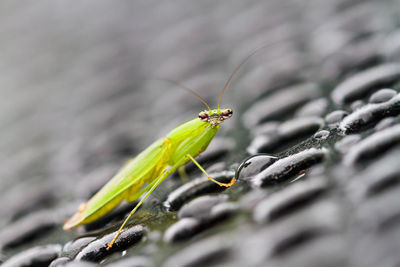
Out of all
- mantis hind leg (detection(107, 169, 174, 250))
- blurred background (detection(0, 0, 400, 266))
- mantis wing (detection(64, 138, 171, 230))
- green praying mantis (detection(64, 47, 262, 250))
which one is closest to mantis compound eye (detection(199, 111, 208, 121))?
green praying mantis (detection(64, 47, 262, 250))

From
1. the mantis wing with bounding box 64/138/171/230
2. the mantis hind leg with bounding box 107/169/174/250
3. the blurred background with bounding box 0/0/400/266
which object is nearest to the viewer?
the mantis hind leg with bounding box 107/169/174/250

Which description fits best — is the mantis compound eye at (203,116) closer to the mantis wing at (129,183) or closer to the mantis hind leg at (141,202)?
the mantis wing at (129,183)

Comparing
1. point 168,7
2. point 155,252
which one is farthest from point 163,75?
point 155,252

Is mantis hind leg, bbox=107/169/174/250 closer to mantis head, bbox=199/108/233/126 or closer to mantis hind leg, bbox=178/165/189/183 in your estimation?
mantis hind leg, bbox=178/165/189/183

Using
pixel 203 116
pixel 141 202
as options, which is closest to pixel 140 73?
pixel 203 116

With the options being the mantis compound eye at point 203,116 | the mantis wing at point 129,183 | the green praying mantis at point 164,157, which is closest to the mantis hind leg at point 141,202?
the green praying mantis at point 164,157

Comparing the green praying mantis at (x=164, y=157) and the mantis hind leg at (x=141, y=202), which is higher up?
the green praying mantis at (x=164, y=157)

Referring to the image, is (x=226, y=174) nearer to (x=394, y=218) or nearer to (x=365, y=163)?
(x=365, y=163)
